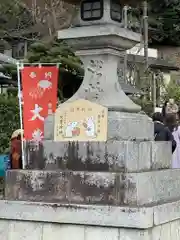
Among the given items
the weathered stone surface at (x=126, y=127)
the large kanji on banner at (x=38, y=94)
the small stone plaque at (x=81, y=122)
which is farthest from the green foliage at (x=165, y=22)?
the small stone plaque at (x=81, y=122)

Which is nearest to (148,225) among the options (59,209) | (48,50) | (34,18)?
(59,209)

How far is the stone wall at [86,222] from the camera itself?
4.76 metres

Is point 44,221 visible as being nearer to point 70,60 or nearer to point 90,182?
point 90,182

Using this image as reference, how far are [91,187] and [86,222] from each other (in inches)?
13.1

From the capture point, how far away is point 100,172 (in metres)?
4.97

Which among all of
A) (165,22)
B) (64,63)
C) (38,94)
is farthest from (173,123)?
(165,22)

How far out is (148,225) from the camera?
4.71 metres

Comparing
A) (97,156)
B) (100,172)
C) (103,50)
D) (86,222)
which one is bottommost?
(86,222)

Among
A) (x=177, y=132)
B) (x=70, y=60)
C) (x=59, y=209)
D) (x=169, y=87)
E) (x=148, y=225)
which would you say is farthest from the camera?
(x=169, y=87)

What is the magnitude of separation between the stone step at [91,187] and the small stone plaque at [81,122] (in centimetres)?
36

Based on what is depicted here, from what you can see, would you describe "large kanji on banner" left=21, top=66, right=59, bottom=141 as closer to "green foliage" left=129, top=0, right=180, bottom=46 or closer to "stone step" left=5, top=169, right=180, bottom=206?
"stone step" left=5, top=169, right=180, bottom=206

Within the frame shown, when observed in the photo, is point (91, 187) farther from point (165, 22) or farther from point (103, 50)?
point (165, 22)

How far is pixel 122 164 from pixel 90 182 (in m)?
0.35

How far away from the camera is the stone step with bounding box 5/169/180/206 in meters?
4.89
